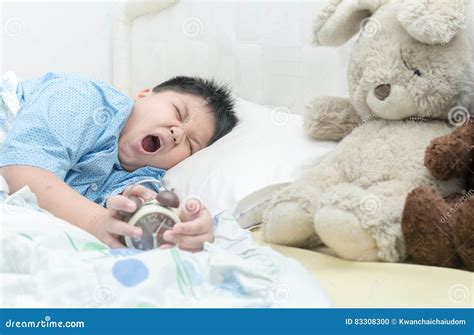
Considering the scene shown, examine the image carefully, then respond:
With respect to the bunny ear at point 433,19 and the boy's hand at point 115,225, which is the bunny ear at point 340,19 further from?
the boy's hand at point 115,225

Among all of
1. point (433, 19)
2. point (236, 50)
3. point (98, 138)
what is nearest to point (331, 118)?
point (433, 19)

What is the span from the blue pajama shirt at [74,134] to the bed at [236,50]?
28cm

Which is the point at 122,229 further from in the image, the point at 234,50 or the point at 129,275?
the point at 234,50

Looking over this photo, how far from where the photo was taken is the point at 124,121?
4.77 ft

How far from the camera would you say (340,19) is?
4.32ft

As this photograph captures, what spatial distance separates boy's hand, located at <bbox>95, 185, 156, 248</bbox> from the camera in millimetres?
1062

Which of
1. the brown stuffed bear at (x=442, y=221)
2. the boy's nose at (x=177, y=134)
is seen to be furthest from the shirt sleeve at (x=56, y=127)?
the brown stuffed bear at (x=442, y=221)

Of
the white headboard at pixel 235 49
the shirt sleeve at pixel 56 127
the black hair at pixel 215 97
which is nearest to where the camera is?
the shirt sleeve at pixel 56 127

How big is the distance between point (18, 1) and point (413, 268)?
140 cm

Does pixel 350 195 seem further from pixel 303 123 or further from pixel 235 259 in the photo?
pixel 303 123

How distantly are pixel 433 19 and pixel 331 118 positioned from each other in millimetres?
297

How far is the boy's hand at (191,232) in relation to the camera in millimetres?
1045

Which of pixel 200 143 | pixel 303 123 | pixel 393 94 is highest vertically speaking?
pixel 393 94
